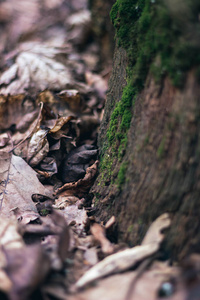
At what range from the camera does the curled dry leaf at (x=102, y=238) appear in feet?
4.97

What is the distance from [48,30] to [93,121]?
165 inches

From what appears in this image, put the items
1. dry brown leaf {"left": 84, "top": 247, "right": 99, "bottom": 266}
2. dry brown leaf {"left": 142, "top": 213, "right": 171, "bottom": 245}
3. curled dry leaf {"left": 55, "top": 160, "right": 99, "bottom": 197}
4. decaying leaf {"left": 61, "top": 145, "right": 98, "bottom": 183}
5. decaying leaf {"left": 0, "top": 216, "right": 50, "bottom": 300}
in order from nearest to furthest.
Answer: decaying leaf {"left": 0, "top": 216, "right": 50, "bottom": 300}
dry brown leaf {"left": 142, "top": 213, "right": 171, "bottom": 245}
dry brown leaf {"left": 84, "top": 247, "right": 99, "bottom": 266}
curled dry leaf {"left": 55, "top": 160, "right": 99, "bottom": 197}
decaying leaf {"left": 61, "top": 145, "right": 98, "bottom": 183}

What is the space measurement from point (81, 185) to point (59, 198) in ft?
0.73

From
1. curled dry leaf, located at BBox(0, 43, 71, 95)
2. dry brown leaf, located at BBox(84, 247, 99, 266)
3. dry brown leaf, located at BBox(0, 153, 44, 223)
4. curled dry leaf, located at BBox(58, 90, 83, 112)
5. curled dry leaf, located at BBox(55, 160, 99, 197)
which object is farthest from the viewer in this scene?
curled dry leaf, located at BBox(0, 43, 71, 95)

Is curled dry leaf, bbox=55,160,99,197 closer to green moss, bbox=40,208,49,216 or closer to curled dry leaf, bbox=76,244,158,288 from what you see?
green moss, bbox=40,208,49,216

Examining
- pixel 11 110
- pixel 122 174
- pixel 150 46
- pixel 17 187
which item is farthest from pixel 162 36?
pixel 11 110

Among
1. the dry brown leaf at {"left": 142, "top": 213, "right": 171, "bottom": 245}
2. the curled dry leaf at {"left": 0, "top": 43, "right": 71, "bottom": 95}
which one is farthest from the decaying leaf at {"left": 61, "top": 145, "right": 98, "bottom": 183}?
the curled dry leaf at {"left": 0, "top": 43, "right": 71, "bottom": 95}

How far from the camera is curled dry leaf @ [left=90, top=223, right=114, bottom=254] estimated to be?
59.6 inches

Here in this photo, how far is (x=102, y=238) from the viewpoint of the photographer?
1606 millimetres

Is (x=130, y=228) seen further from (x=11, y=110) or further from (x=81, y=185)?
(x=11, y=110)

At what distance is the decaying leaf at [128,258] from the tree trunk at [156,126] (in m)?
0.05

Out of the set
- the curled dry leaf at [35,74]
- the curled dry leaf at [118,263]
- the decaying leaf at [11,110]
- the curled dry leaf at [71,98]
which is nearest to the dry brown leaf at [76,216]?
the curled dry leaf at [118,263]

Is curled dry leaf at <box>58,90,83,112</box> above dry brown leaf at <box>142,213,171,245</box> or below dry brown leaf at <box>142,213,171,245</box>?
above

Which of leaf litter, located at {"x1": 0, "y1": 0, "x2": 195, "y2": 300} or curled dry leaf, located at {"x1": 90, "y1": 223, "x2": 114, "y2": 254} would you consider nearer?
leaf litter, located at {"x1": 0, "y1": 0, "x2": 195, "y2": 300}
